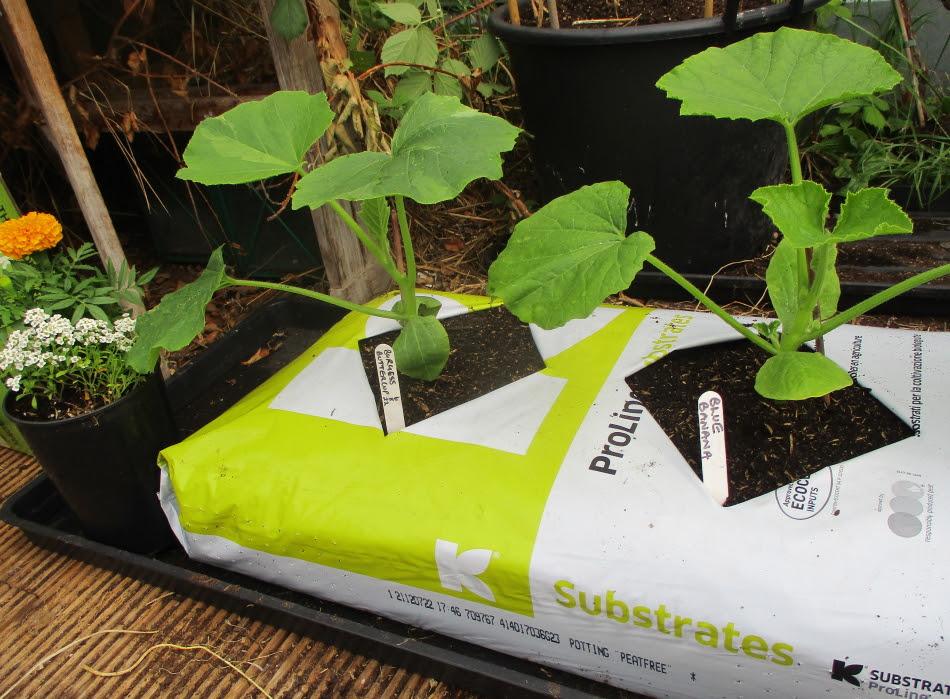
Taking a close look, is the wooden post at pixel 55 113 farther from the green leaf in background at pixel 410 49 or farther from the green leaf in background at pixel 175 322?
the green leaf in background at pixel 410 49

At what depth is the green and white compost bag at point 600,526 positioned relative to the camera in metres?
0.70

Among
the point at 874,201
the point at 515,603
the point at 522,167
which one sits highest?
the point at 874,201

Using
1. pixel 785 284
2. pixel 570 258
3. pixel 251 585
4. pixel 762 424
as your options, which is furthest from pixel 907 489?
pixel 251 585

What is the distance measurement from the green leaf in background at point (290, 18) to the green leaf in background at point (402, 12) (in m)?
0.16

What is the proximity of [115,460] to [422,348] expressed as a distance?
47 cm

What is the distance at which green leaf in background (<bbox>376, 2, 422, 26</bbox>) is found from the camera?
4.17 feet

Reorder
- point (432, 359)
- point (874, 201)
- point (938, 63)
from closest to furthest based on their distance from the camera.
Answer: point (874, 201) → point (432, 359) → point (938, 63)

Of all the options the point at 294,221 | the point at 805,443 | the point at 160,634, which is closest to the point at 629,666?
the point at 805,443

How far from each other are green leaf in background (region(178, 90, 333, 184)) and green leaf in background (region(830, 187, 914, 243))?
602mm

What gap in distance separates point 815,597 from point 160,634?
34.0 inches

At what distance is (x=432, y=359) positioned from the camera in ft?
3.32

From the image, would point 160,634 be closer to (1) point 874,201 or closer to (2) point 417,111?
(2) point 417,111

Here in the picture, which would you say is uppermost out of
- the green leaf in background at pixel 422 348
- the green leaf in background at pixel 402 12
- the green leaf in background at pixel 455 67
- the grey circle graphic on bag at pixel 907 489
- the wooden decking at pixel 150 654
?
the green leaf in background at pixel 402 12

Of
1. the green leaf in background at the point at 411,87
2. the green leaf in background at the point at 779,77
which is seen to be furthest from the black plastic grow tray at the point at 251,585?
the green leaf in background at the point at 779,77
